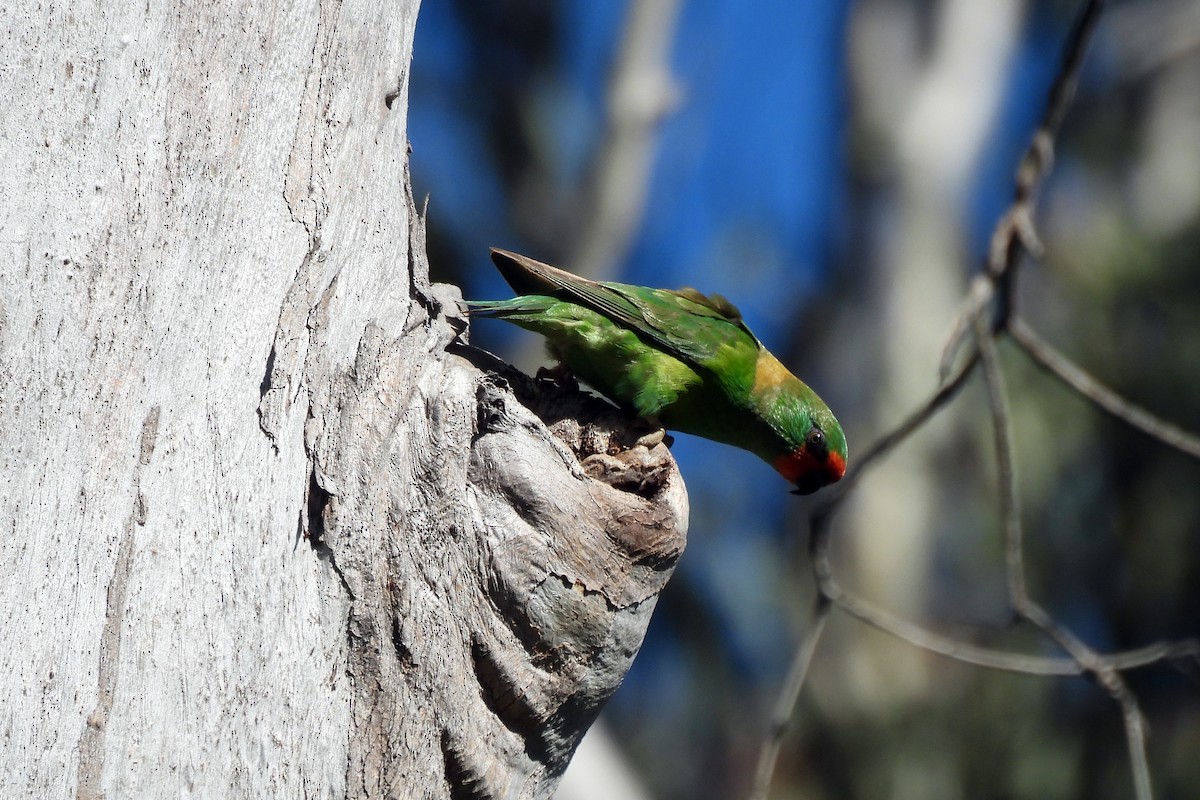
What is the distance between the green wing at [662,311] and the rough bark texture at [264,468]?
3.46ft

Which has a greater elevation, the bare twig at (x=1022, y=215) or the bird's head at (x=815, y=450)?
the bare twig at (x=1022, y=215)

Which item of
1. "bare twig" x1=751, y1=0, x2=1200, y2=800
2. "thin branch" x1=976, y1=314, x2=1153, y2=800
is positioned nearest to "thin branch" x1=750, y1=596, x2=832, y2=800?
"bare twig" x1=751, y1=0, x2=1200, y2=800

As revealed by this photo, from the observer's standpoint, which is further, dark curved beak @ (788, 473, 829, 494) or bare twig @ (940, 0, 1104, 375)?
dark curved beak @ (788, 473, 829, 494)

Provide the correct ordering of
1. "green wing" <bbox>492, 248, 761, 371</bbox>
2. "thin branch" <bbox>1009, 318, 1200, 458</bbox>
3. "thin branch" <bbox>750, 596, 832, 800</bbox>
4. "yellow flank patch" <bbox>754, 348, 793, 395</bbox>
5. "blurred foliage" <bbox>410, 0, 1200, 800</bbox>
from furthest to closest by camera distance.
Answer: "blurred foliage" <bbox>410, 0, 1200, 800</bbox>
"yellow flank patch" <bbox>754, 348, 793, 395</bbox>
"green wing" <bbox>492, 248, 761, 371</bbox>
"thin branch" <bbox>750, 596, 832, 800</bbox>
"thin branch" <bbox>1009, 318, 1200, 458</bbox>

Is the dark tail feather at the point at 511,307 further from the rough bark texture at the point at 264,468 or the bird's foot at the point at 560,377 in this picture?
the rough bark texture at the point at 264,468

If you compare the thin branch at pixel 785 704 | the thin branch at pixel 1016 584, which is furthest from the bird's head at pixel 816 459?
the thin branch at pixel 1016 584

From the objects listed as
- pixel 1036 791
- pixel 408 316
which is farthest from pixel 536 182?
pixel 408 316

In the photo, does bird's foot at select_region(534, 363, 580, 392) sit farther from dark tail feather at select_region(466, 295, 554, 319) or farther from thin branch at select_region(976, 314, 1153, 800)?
thin branch at select_region(976, 314, 1153, 800)

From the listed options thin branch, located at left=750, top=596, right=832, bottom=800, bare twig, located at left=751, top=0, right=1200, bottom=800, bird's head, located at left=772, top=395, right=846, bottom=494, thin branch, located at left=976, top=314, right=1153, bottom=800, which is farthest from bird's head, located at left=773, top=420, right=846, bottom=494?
thin branch, located at left=976, top=314, right=1153, bottom=800

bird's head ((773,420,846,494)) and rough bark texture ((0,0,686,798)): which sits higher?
rough bark texture ((0,0,686,798))

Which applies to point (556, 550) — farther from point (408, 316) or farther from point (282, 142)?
point (282, 142)

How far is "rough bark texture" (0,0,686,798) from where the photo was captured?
1758 mm

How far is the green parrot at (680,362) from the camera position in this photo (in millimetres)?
3693

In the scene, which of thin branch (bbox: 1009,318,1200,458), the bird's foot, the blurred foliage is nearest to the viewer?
thin branch (bbox: 1009,318,1200,458)
